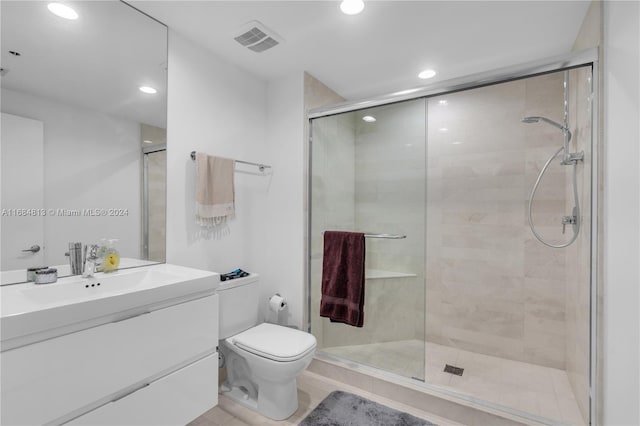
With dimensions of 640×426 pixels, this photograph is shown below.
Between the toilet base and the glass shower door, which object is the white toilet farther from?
the glass shower door

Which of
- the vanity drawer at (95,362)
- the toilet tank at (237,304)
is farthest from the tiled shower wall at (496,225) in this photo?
the vanity drawer at (95,362)

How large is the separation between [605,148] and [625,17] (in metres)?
0.53

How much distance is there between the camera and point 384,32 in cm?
191

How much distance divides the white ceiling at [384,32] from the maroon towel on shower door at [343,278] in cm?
129

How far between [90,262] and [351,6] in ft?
6.22

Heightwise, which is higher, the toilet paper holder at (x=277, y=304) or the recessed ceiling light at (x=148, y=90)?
the recessed ceiling light at (x=148, y=90)

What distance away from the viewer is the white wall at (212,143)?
1.95 m

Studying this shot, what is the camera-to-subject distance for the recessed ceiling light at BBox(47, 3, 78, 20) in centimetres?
145

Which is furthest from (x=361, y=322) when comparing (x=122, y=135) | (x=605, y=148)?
(x=122, y=135)

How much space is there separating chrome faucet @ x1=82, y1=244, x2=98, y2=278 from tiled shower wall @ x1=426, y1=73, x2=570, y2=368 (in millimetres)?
2298

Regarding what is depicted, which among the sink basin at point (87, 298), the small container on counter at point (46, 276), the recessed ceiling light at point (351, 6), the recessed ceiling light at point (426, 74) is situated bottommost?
the sink basin at point (87, 298)

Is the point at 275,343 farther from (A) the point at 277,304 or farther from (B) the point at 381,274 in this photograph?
(B) the point at 381,274

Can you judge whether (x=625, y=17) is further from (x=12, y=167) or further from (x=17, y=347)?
(x=12, y=167)

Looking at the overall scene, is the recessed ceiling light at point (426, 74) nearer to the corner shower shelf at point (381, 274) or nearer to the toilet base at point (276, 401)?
the corner shower shelf at point (381, 274)
